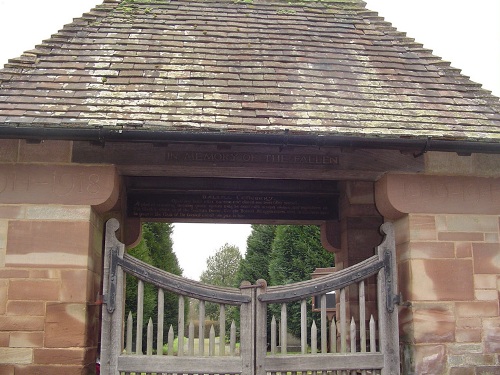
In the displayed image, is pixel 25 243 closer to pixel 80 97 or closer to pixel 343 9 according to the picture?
pixel 80 97

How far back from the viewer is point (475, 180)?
5426mm

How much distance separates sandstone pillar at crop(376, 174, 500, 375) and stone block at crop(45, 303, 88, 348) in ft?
9.53

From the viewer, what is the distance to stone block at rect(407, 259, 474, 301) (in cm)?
508

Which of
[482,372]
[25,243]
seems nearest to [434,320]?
[482,372]

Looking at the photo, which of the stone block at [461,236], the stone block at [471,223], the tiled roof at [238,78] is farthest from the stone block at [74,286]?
the stone block at [471,223]

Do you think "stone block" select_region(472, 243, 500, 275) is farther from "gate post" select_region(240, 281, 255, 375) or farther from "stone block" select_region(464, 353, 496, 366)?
"gate post" select_region(240, 281, 255, 375)

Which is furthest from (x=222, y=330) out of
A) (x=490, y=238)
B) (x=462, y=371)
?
(x=490, y=238)

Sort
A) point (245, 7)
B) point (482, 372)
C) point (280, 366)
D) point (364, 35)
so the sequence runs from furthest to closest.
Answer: point (245, 7) → point (364, 35) → point (482, 372) → point (280, 366)

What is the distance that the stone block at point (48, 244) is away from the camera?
4824 mm

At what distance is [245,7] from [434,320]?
4.83 m

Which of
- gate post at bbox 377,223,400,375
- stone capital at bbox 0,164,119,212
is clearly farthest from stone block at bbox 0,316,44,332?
gate post at bbox 377,223,400,375

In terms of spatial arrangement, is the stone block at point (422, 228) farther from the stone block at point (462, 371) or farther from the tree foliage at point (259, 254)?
the tree foliage at point (259, 254)

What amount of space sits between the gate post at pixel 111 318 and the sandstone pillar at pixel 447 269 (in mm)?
2580

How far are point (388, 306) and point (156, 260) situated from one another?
15.9m
